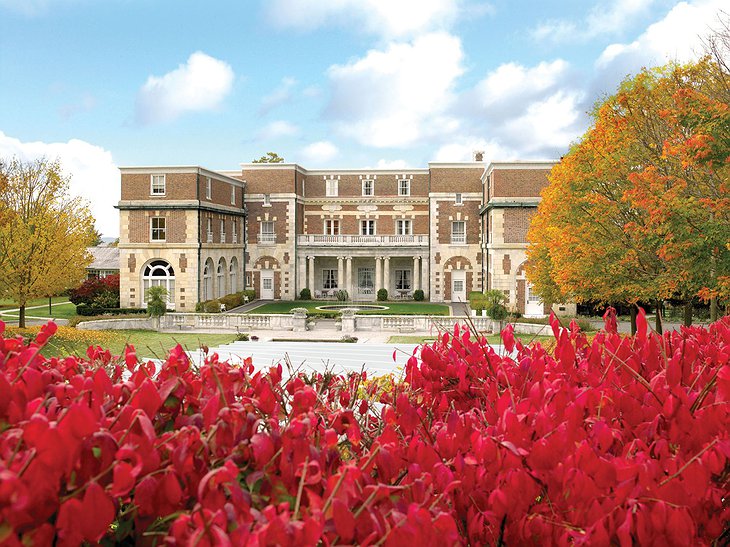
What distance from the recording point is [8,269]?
27203 millimetres

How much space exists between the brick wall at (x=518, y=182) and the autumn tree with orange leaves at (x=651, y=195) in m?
13.0

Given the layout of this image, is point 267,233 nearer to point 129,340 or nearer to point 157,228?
point 157,228

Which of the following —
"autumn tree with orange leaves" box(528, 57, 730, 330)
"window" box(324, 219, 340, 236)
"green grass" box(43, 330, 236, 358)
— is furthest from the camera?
"window" box(324, 219, 340, 236)

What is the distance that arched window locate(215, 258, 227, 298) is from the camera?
4412cm

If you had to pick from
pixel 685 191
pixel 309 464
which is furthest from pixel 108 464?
pixel 685 191

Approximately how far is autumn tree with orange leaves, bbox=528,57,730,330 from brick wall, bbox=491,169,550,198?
13.0 m

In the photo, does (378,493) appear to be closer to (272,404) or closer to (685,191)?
(272,404)

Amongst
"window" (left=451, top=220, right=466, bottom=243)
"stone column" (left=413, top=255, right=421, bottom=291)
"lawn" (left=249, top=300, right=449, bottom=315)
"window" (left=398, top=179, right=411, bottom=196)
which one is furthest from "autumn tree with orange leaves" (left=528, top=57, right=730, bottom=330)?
"window" (left=398, top=179, right=411, bottom=196)

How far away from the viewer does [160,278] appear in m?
40.6

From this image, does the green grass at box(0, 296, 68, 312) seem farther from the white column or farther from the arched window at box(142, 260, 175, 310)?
the white column

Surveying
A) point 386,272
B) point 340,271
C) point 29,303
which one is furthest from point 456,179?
point 29,303

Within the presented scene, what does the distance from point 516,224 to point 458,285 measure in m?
9.58

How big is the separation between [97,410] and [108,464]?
41 cm

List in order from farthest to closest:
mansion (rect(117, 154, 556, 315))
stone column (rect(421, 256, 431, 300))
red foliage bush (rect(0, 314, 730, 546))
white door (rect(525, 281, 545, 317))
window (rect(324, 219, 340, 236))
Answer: window (rect(324, 219, 340, 236)) < stone column (rect(421, 256, 431, 300)) < mansion (rect(117, 154, 556, 315)) < white door (rect(525, 281, 545, 317)) < red foliage bush (rect(0, 314, 730, 546))
